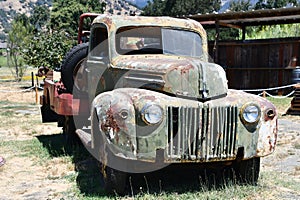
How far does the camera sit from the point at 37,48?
20.4 m

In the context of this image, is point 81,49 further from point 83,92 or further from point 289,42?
point 289,42

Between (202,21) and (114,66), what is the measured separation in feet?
42.5

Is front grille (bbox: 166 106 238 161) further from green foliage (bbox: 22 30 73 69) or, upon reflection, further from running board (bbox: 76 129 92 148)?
green foliage (bbox: 22 30 73 69)

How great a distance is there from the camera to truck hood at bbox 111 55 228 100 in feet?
15.1

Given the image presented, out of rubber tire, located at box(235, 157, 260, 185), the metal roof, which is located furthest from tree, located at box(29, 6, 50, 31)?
rubber tire, located at box(235, 157, 260, 185)

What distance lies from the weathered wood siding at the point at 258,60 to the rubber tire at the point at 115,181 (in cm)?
1273

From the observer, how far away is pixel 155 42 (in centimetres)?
584

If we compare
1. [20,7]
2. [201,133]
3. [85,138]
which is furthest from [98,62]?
[20,7]

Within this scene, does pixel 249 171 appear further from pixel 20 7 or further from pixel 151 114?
pixel 20 7

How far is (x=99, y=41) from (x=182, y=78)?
1.85 m

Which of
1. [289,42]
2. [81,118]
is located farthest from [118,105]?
[289,42]

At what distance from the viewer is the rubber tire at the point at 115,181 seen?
180 inches

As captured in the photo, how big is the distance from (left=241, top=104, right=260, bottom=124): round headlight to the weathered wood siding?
485 inches

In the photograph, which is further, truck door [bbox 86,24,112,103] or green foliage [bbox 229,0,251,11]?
green foliage [bbox 229,0,251,11]
